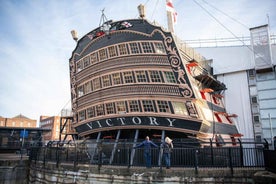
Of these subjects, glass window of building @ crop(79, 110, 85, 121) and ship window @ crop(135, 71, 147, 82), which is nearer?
ship window @ crop(135, 71, 147, 82)

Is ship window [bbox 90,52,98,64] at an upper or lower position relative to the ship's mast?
lower

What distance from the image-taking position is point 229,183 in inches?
382

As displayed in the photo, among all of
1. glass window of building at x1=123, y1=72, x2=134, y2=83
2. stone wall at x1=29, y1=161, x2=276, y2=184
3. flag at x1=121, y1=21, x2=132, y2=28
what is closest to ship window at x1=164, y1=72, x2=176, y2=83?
glass window of building at x1=123, y1=72, x2=134, y2=83

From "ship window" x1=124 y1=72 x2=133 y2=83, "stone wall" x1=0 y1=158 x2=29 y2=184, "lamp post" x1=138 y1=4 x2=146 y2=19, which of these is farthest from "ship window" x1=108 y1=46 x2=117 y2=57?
"stone wall" x1=0 y1=158 x2=29 y2=184

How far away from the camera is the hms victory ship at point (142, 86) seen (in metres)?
19.3

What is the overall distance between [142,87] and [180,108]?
3697 millimetres

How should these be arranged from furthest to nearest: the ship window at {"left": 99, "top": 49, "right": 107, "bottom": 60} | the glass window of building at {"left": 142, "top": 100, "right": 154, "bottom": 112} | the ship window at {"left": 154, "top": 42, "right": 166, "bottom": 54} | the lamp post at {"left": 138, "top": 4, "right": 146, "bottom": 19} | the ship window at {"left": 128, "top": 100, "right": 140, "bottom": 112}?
the ship window at {"left": 99, "top": 49, "right": 107, "bottom": 60}, the lamp post at {"left": 138, "top": 4, "right": 146, "bottom": 19}, the ship window at {"left": 128, "top": 100, "right": 140, "bottom": 112}, the ship window at {"left": 154, "top": 42, "right": 166, "bottom": 54}, the glass window of building at {"left": 142, "top": 100, "right": 154, "bottom": 112}

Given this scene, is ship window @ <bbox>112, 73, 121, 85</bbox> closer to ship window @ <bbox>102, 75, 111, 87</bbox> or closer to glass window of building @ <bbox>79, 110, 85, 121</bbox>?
ship window @ <bbox>102, 75, 111, 87</bbox>

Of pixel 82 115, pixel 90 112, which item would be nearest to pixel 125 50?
pixel 90 112

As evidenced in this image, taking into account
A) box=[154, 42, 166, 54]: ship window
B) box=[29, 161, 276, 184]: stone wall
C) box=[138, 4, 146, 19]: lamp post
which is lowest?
box=[29, 161, 276, 184]: stone wall

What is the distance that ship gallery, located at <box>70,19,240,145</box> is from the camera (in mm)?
19266

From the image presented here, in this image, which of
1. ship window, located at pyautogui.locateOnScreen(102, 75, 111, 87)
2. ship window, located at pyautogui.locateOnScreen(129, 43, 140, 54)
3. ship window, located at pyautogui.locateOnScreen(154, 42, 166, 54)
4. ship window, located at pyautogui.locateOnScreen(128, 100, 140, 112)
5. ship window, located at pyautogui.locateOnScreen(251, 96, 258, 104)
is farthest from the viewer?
ship window, located at pyautogui.locateOnScreen(251, 96, 258, 104)

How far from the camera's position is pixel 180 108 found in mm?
19547

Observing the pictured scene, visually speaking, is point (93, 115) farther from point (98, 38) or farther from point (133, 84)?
point (98, 38)
